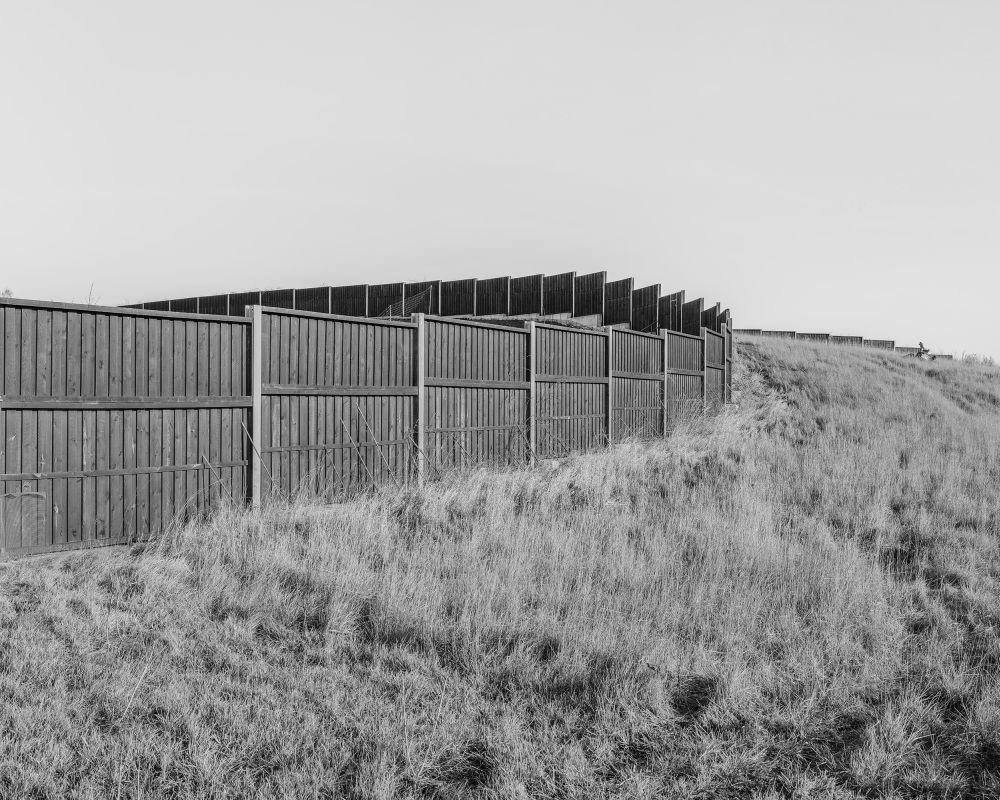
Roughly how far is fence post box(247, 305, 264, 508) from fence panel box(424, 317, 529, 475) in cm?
231

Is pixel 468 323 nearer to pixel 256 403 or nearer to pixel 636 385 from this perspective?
pixel 256 403

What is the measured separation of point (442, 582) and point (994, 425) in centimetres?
1492

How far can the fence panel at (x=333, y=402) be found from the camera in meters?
7.98

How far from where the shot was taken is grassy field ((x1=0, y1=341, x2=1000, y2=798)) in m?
3.40

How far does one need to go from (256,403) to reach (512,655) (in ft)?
14.5

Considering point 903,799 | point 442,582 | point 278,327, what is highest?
point 278,327

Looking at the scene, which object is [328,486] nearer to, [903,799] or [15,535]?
[15,535]

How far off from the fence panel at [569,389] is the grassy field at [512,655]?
10.9 feet

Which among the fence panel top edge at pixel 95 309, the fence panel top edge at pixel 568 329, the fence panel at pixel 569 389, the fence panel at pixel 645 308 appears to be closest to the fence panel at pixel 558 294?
the fence panel at pixel 645 308

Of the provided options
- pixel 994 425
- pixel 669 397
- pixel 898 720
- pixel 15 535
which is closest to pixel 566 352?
pixel 669 397

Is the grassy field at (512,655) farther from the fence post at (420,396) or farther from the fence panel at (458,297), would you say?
the fence panel at (458,297)

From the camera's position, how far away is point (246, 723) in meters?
3.70

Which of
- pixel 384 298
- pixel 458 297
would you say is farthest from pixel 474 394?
pixel 384 298

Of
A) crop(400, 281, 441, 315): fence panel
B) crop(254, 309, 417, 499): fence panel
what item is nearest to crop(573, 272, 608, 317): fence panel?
crop(400, 281, 441, 315): fence panel
